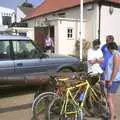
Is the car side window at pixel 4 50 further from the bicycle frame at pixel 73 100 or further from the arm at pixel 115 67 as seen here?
the arm at pixel 115 67

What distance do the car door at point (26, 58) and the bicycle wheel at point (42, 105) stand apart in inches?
121

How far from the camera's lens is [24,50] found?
10.1 metres

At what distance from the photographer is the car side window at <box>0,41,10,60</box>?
9.73 m

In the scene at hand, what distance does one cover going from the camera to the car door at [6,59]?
377 inches

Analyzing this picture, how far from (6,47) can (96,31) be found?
15551 mm

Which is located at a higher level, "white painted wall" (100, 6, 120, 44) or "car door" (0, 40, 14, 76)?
"white painted wall" (100, 6, 120, 44)

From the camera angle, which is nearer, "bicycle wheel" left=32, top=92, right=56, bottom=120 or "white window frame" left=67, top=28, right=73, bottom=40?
"bicycle wheel" left=32, top=92, right=56, bottom=120

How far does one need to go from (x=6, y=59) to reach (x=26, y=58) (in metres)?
0.63

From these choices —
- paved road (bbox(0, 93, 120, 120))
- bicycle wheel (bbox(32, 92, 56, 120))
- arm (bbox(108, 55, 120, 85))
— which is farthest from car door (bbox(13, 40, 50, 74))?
arm (bbox(108, 55, 120, 85))

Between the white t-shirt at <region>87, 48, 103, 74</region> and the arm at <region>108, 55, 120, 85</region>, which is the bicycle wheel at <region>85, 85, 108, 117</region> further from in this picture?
the white t-shirt at <region>87, 48, 103, 74</region>

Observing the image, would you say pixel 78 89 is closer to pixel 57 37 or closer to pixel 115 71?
pixel 115 71

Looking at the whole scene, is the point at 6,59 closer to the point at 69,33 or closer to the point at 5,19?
the point at 69,33

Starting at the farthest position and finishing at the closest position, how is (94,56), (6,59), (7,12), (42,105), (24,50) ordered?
(7,12) < (24,50) < (6,59) < (94,56) < (42,105)

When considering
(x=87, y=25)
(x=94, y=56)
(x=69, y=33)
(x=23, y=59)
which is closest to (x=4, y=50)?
(x=23, y=59)
